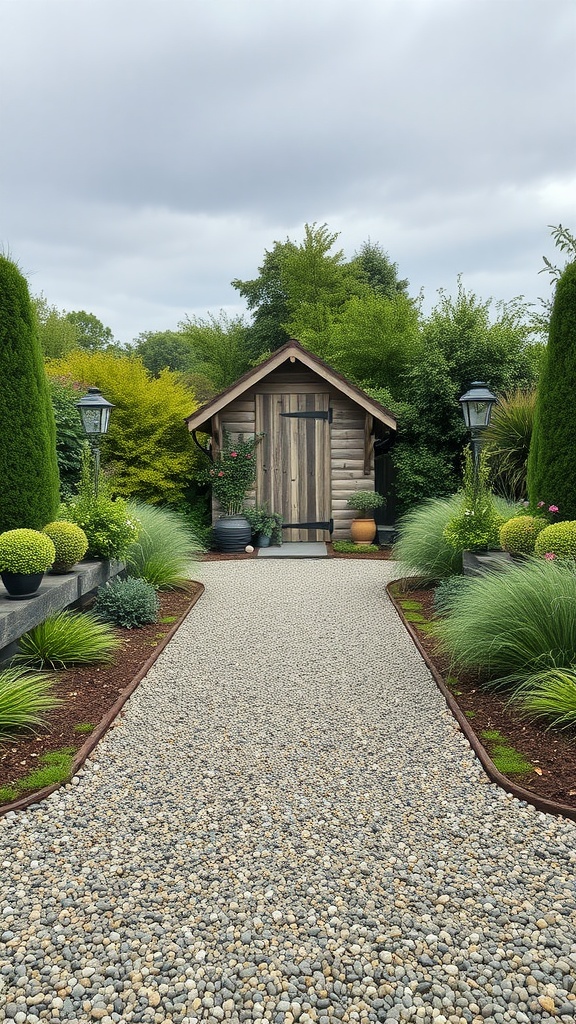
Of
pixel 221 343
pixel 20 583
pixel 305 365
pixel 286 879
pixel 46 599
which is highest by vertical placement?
pixel 221 343

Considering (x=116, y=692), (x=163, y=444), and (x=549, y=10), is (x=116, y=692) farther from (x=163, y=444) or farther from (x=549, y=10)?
(x=163, y=444)

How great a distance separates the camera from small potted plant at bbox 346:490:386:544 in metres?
13.2

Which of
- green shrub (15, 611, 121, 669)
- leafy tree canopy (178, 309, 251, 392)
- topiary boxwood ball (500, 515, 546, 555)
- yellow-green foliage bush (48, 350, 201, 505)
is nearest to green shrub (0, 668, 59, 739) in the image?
green shrub (15, 611, 121, 669)

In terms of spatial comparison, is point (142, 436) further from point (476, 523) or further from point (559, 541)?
point (559, 541)

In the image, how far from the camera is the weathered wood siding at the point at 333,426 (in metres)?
13.4

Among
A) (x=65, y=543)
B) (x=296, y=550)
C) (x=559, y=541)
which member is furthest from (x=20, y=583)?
(x=296, y=550)

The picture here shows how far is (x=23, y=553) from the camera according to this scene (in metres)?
5.27

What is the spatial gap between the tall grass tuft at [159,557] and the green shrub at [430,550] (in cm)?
305

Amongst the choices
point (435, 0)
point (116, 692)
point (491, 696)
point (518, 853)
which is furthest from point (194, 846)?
point (435, 0)

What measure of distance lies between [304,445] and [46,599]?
8623mm

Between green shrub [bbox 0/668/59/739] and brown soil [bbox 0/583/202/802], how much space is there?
75mm

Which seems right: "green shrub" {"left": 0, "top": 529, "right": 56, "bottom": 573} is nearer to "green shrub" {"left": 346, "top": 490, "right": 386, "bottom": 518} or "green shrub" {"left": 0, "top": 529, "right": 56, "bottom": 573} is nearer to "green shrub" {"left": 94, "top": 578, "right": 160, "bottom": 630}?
"green shrub" {"left": 94, "top": 578, "right": 160, "bottom": 630}

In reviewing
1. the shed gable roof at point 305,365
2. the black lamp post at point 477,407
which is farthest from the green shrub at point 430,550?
the shed gable roof at point 305,365

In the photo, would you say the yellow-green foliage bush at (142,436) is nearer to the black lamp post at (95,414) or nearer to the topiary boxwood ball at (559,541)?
the black lamp post at (95,414)
